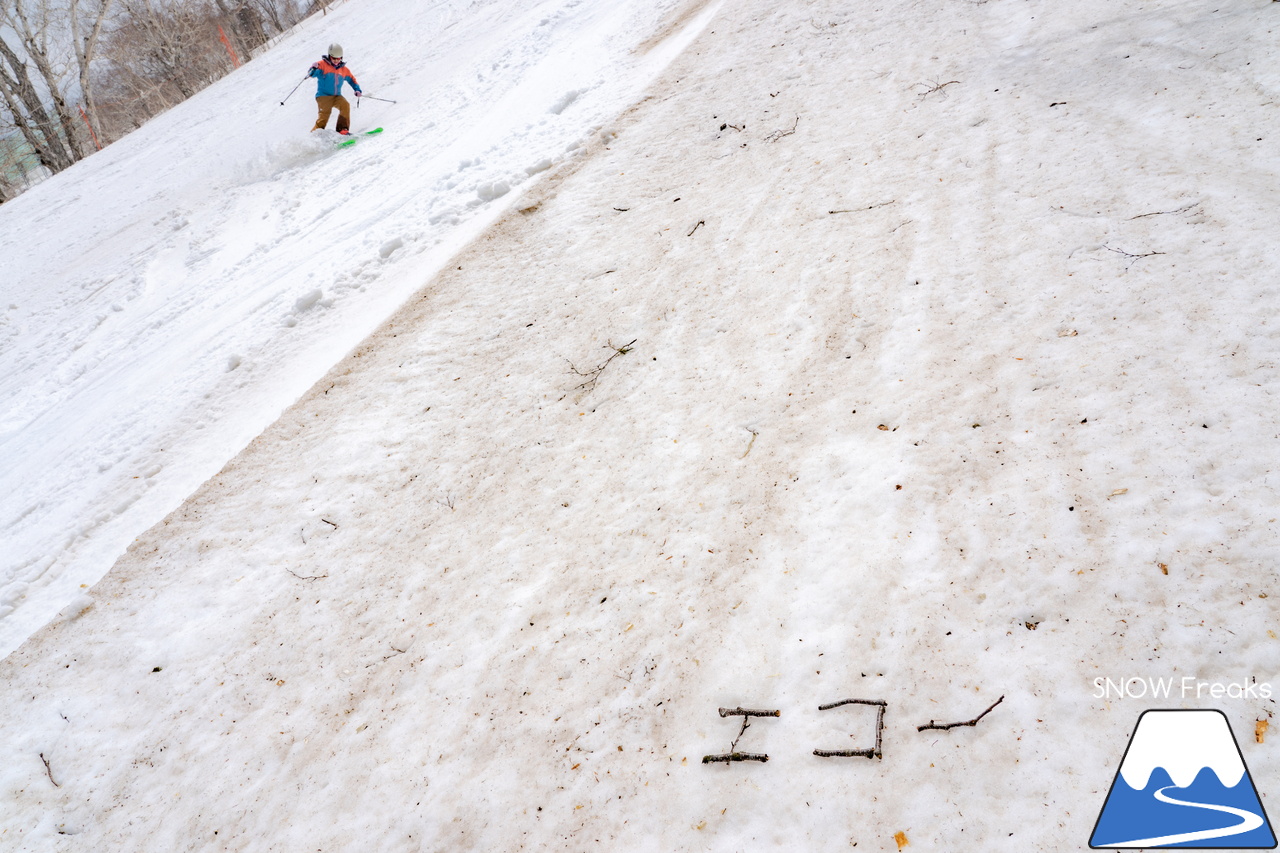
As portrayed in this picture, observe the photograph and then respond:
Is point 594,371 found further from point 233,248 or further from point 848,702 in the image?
point 233,248

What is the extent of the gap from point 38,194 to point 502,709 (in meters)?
18.5

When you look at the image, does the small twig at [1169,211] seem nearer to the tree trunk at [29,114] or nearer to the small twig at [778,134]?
the small twig at [778,134]

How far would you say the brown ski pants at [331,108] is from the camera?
11.6 metres

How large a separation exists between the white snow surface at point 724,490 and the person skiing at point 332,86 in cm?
A: 586

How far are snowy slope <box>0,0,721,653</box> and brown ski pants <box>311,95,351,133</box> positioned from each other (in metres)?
0.45

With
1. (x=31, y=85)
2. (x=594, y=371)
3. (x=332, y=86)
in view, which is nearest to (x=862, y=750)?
(x=594, y=371)

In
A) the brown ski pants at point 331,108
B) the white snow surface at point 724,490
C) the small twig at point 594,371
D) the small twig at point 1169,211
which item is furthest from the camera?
the brown ski pants at point 331,108

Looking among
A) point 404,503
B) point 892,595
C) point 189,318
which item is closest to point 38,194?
point 189,318

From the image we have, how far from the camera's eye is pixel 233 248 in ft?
30.7

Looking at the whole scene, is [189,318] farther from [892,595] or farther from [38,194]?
[38,194]

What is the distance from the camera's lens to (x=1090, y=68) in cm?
575

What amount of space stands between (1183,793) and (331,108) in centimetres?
1445

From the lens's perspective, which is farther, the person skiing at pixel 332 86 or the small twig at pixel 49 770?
the person skiing at pixel 332 86

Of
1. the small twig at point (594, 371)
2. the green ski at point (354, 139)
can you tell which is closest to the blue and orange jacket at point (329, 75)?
the green ski at point (354, 139)
